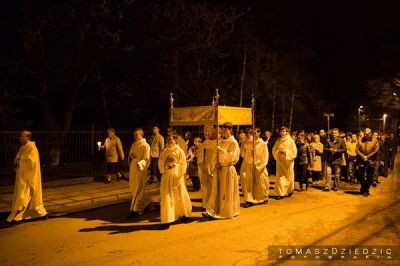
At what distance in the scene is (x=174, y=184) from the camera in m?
7.95

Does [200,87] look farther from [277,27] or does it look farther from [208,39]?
[277,27]

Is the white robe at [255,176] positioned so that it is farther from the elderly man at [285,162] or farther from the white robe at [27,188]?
the white robe at [27,188]

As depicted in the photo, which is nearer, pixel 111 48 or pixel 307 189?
pixel 307 189

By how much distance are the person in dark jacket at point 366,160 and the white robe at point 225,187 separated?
4734mm

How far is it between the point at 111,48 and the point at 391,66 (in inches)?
1053

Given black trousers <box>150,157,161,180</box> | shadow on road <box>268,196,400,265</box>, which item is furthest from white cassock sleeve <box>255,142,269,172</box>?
black trousers <box>150,157,161,180</box>

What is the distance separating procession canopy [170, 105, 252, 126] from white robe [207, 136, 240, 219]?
68 cm

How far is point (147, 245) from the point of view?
6.56m

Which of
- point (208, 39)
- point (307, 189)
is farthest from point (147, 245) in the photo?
point (208, 39)

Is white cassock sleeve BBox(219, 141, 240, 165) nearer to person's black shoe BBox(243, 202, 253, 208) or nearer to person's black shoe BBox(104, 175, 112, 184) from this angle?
person's black shoe BBox(243, 202, 253, 208)

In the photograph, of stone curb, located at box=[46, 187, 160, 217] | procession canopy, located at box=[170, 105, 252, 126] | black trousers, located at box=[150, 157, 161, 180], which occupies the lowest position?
stone curb, located at box=[46, 187, 160, 217]

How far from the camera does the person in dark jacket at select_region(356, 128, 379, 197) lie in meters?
11.5

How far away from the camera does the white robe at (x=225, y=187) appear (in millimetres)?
8562

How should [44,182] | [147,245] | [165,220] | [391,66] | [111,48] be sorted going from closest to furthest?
[147,245] → [165,220] → [44,182] → [111,48] → [391,66]
